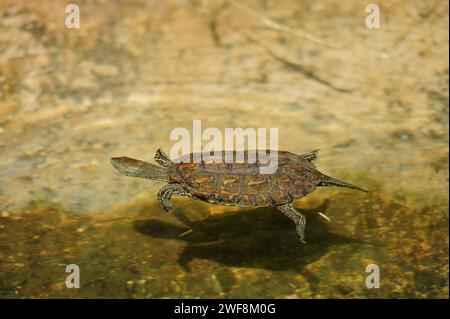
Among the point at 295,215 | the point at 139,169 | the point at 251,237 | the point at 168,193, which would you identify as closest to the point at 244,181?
the point at 295,215

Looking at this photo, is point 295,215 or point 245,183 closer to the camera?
point 245,183

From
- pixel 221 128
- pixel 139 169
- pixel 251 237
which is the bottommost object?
pixel 251 237

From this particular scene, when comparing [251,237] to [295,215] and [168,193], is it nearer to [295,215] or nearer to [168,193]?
[295,215]

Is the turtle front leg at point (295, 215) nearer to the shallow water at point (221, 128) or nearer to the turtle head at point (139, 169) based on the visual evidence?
the shallow water at point (221, 128)

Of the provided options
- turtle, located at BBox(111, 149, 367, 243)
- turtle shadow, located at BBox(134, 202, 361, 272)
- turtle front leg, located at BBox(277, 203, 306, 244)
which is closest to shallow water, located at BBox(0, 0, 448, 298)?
turtle shadow, located at BBox(134, 202, 361, 272)

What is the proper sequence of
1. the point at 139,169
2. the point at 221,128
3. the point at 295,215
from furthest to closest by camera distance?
the point at 221,128, the point at 139,169, the point at 295,215

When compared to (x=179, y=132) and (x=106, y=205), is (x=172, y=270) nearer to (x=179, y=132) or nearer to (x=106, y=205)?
(x=106, y=205)

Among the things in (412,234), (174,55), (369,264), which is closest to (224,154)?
(369,264)
